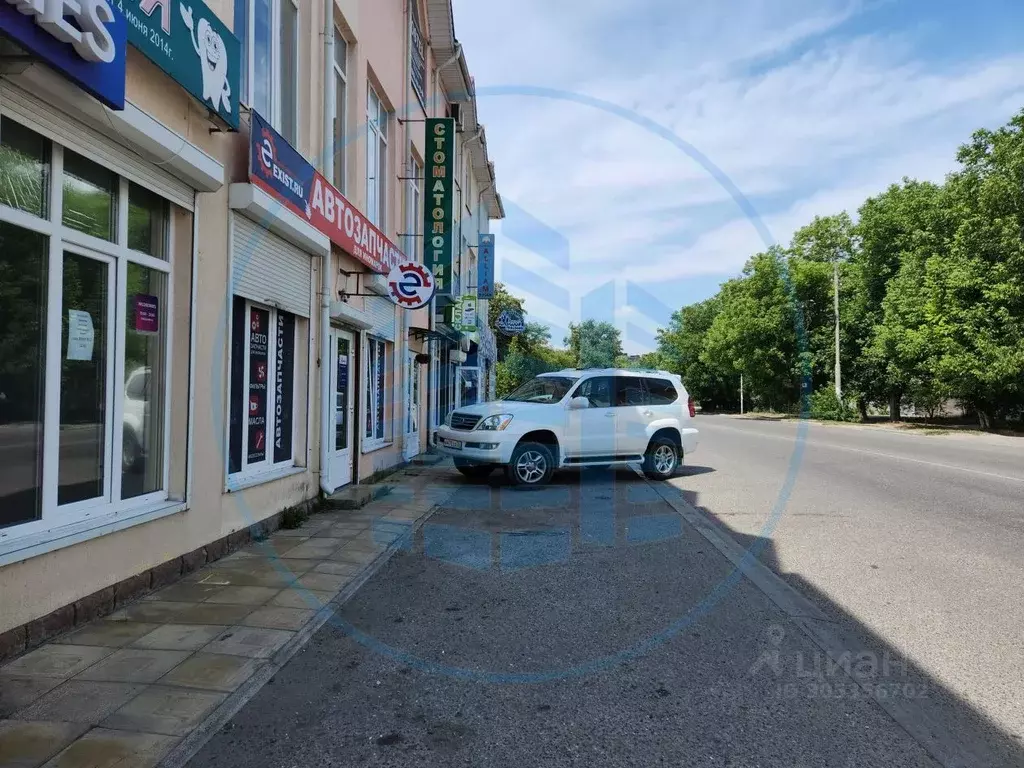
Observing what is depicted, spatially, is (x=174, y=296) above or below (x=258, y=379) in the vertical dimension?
above

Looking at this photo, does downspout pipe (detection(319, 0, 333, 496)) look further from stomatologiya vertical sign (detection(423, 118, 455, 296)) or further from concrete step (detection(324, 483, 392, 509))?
stomatologiya vertical sign (detection(423, 118, 455, 296))

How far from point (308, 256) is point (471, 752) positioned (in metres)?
6.75

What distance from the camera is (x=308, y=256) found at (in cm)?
837

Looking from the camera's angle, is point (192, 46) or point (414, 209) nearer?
point (192, 46)

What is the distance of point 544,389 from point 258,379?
544cm

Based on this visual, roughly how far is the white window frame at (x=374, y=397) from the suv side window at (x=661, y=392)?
16.0 ft

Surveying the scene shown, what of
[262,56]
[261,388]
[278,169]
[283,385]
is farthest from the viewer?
[283,385]

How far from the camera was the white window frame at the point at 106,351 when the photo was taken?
4.14 metres

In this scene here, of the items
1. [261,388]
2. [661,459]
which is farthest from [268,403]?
[661,459]

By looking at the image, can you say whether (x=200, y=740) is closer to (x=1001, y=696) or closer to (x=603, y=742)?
(x=603, y=742)

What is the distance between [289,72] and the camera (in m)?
8.30

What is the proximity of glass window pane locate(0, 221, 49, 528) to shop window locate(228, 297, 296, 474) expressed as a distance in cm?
246

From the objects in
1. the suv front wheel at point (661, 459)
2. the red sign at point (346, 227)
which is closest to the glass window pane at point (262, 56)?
the red sign at point (346, 227)

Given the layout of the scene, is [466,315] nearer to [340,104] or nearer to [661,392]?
[661,392]
